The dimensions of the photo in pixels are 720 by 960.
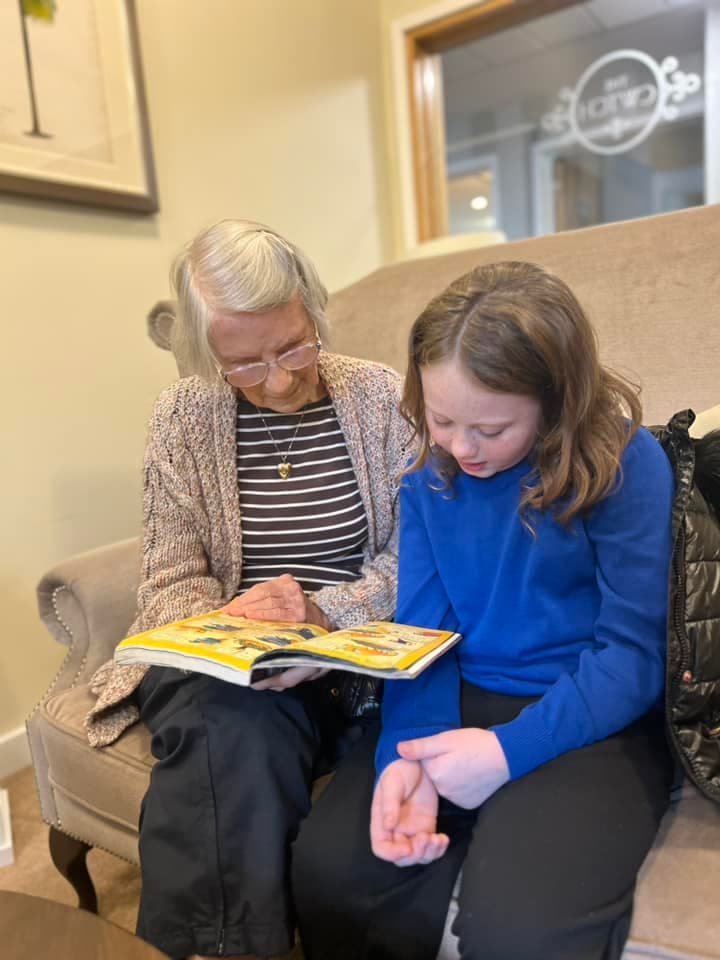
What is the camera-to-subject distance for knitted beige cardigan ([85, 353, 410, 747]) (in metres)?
1.10

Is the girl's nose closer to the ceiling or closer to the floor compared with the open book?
closer to the ceiling

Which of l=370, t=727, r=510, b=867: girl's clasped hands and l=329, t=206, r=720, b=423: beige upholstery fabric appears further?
l=329, t=206, r=720, b=423: beige upholstery fabric

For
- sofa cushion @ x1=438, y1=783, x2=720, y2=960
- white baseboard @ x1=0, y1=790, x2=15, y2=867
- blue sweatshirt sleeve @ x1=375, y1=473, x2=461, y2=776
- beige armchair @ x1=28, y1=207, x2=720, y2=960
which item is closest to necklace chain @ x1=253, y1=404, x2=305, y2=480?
blue sweatshirt sleeve @ x1=375, y1=473, x2=461, y2=776

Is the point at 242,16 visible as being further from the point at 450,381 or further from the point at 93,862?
the point at 93,862

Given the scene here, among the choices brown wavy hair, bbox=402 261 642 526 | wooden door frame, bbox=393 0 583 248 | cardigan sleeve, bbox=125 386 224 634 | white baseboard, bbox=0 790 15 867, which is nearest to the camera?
brown wavy hair, bbox=402 261 642 526

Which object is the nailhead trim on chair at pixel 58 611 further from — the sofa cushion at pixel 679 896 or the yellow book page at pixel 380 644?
the sofa cushion at pixel 679 896

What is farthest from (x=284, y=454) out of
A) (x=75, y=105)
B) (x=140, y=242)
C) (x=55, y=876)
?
(x=75, y=105)

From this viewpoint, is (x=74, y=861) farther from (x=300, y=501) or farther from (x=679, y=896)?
(x=679, y=896)

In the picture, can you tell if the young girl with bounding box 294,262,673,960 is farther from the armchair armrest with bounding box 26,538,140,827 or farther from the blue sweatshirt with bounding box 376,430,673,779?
the armchair armrest with bounding box 26,538,140,827

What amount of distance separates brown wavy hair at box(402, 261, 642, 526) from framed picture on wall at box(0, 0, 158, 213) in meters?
1.25

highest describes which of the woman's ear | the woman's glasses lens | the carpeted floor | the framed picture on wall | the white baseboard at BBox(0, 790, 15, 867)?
the framed picture on wall

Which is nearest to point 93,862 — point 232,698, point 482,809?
point 232,698

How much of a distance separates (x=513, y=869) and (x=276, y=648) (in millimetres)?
308

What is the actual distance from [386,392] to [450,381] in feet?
1.30
